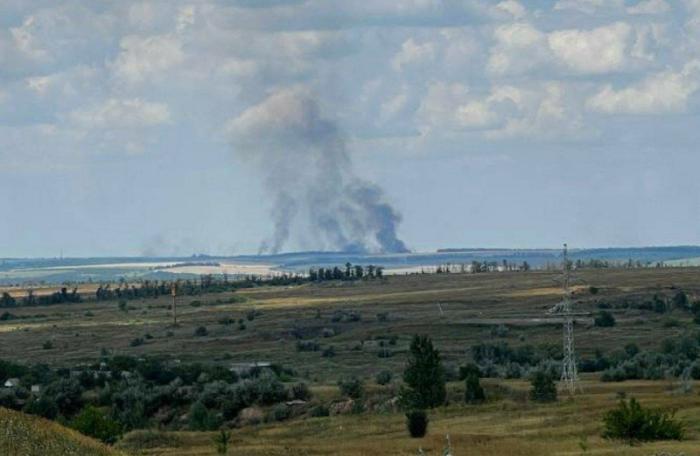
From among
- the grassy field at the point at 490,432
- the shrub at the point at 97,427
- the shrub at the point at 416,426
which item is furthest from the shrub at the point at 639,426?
the shrub at the point at 97,427

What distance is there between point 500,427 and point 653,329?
205ft

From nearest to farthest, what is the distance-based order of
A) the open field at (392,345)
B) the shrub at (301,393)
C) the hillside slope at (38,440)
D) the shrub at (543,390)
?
the hillside slope at (38,440), the open field at (392,345), the shrub at (543,390), the shrub at (301,393)

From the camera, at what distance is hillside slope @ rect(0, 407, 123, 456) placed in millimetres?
35125

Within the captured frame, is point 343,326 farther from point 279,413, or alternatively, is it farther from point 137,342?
point 279,413

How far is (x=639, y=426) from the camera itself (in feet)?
166

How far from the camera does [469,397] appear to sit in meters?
74.3

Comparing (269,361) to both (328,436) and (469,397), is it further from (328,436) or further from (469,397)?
(328,436)

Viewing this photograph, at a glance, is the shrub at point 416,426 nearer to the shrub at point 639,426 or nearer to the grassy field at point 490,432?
the grassy field at point 490,432

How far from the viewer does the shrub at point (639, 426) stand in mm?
50281

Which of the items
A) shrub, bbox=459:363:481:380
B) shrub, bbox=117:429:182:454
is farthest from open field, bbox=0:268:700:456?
shrub, bbox=459:363:481:380

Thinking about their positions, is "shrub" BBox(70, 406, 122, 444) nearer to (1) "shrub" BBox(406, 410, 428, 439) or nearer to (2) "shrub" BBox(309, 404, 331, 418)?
(1) "shrub" BBox(406, 410, 428, 439)

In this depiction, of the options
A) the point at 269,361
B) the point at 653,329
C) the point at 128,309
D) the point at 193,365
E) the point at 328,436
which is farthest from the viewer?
the point at 128,309

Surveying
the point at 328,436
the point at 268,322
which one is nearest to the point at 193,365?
the point at 328,436

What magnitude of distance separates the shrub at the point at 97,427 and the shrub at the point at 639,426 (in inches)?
684
